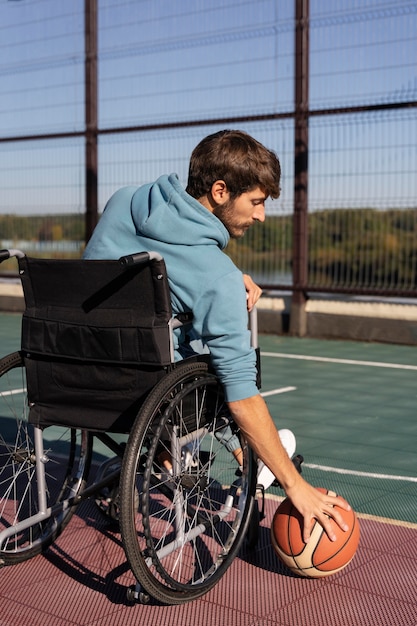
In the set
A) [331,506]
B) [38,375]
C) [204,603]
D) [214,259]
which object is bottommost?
[204,603]

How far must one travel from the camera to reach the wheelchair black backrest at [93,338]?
3158 mm

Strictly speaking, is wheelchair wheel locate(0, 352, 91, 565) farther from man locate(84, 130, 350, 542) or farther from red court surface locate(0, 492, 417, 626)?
man locate(84, 130, 350, 542)

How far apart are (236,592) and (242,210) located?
4.31 feet

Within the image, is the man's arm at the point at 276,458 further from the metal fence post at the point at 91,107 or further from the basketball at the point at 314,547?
the metal fence post at the point at 91,107

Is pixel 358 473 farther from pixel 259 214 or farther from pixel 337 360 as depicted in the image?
pixel 337 360

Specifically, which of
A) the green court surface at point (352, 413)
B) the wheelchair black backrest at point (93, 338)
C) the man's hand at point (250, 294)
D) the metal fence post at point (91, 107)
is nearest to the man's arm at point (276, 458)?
the wheelchair black backrest at point (93, 338)

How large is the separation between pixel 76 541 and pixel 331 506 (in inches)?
42.5

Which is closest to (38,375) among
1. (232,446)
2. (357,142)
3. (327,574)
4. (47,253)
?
(232,446)

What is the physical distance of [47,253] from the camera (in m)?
13.7

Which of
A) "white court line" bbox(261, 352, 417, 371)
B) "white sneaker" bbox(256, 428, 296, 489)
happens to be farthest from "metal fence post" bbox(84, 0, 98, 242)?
"white sneaker" bbox(256, 428, 296, 489)

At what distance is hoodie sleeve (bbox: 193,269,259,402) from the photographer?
3.20 metres

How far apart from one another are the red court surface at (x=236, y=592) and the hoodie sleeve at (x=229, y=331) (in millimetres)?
690

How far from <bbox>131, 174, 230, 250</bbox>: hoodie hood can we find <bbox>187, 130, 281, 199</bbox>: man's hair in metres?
0.10

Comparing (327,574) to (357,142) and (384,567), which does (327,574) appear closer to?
(384,567)
